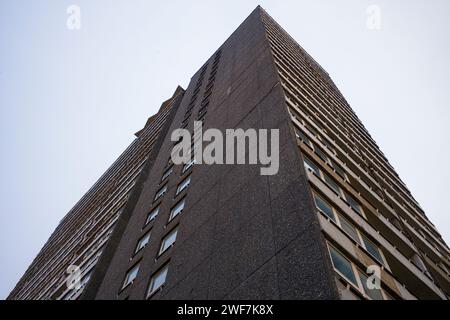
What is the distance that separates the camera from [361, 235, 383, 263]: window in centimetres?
1257

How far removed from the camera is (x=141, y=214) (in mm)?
22594

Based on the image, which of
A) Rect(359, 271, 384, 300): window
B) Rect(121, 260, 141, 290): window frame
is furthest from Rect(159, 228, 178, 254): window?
Rect(359, 271, 384, 300): window

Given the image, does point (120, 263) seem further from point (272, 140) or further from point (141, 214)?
point (272, 140)

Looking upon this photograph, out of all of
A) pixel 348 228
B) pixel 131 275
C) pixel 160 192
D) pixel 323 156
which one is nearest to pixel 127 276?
pixel 131 275

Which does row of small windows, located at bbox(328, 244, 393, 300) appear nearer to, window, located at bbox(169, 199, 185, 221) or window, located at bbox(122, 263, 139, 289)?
window, located at bbox(169, 199, 185, 221)

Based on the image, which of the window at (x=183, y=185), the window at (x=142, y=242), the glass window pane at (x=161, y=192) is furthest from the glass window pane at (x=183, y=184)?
the window at (x=142, y=242)

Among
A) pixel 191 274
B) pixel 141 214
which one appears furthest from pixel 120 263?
pixel 191 274

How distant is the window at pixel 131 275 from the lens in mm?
16694

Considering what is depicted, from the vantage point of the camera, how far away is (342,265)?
9727 millimetres

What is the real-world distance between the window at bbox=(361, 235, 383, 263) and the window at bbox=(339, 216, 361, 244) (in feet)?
1.92

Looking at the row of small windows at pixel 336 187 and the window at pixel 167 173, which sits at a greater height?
the window at pixel 167 173

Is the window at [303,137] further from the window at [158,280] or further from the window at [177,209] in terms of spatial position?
the window at [158,280]

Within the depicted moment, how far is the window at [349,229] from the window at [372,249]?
Answer: 1.92 ft

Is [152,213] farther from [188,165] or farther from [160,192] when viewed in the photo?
[188,165]
